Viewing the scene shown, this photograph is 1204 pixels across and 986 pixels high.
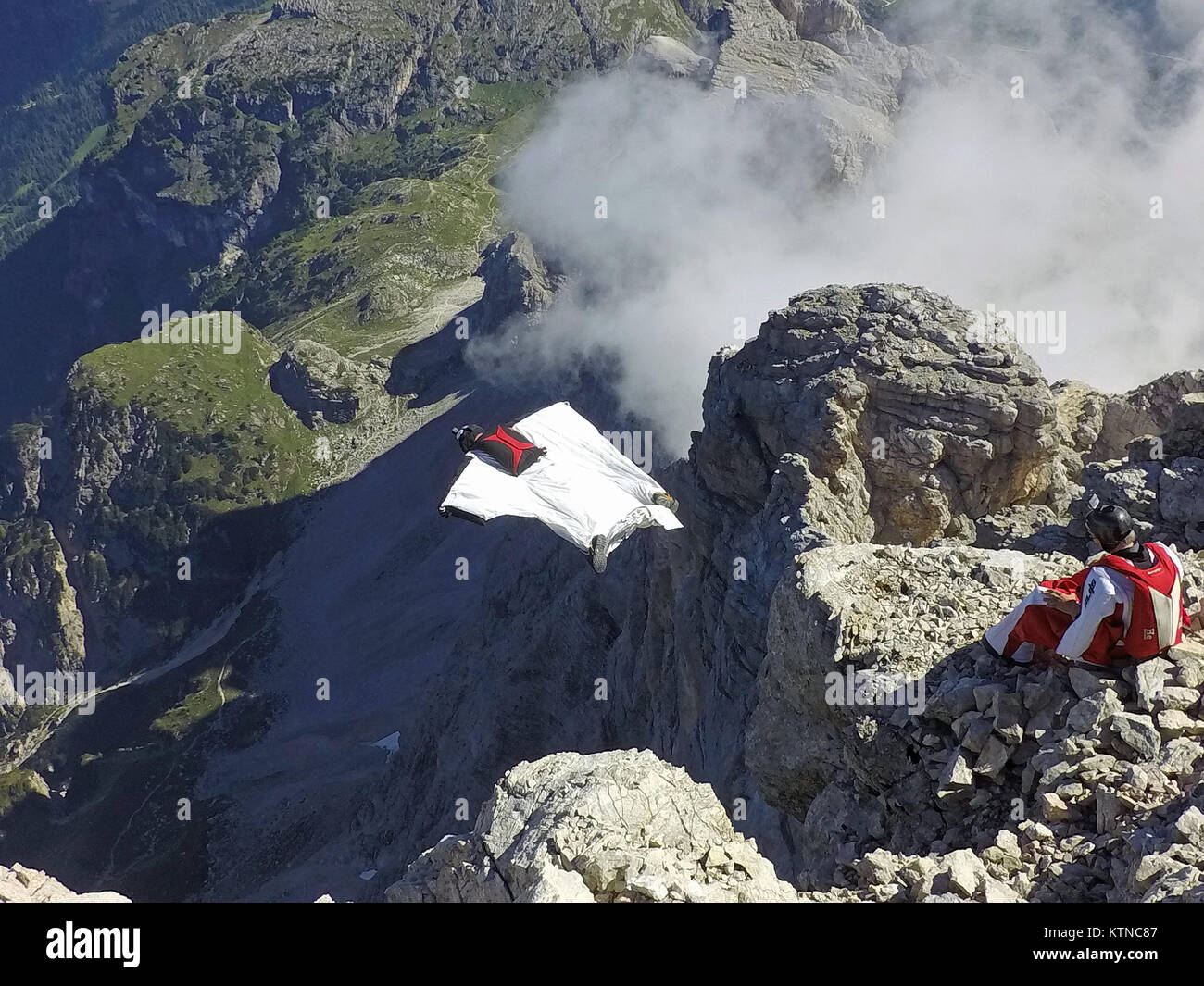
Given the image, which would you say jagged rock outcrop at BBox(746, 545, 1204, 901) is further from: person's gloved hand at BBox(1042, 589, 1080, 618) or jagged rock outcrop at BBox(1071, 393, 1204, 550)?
jagged rock outcrop at BBox(1071, 393, 1204, 550)

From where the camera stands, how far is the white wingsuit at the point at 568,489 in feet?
92.5

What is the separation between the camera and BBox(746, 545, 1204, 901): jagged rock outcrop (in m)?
14.9

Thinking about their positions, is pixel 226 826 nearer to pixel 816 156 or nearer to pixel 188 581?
pixel 188 581

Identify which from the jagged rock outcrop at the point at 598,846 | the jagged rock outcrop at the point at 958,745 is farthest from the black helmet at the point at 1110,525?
the jagged rock outcrop at the point at 598,846

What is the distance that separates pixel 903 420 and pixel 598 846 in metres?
31.6

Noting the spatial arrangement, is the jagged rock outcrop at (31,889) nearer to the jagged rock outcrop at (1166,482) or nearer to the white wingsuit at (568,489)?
the white wingsuit at (568,489)

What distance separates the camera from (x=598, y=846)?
50.4ft

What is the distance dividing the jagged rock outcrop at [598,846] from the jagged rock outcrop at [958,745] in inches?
86.6

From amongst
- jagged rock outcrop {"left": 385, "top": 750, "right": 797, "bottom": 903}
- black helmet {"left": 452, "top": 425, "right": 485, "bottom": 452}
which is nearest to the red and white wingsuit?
jagged rock outcrop {"left": 385, "top": 750, "right": 797, "bottom": 903}

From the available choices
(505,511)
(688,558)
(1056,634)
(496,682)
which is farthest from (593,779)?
(496,682)

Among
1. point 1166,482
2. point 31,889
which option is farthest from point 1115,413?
point 31,889

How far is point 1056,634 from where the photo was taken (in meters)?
17.6

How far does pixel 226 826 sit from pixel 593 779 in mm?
117954

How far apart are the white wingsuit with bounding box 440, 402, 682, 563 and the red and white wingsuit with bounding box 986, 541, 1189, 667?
1392cm
